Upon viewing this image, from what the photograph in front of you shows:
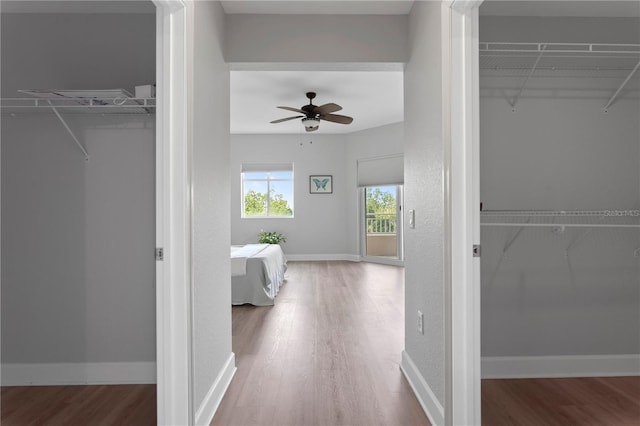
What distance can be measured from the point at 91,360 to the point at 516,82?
11.0 feet

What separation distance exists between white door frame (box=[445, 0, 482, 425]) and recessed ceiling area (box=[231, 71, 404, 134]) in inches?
110

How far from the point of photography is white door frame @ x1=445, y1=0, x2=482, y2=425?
1673mm

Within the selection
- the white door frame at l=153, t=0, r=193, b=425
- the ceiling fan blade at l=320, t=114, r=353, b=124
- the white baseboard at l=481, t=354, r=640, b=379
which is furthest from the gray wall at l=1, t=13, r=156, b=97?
the white baseboard at l=481, t=354, r=640, b=379

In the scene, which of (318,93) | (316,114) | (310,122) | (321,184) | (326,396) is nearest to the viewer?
(326,396)

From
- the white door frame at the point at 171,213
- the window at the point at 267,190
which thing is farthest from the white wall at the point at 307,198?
the white door frame at the point at 171,213

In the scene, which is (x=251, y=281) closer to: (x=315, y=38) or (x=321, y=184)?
(x=315, y=38)

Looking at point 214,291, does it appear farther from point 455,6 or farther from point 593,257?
point 593,257

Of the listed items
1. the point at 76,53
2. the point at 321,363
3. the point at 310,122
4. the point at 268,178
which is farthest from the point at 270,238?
the point at 76,53

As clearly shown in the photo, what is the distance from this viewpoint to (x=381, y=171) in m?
7.33

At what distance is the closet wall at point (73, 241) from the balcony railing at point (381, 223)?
553 centimetres

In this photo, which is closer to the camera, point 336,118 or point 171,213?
point 171,213

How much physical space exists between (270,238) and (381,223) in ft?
7.44

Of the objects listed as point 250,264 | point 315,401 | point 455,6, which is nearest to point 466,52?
point 455,6

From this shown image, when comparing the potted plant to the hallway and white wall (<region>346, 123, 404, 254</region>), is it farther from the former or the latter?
the hallway
